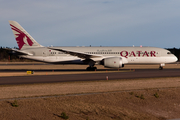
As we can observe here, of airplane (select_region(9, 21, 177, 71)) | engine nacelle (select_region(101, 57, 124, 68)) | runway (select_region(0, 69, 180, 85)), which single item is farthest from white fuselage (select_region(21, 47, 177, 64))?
runway (select_region(0, 69, 180, 85))

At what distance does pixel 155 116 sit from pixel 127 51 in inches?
1158

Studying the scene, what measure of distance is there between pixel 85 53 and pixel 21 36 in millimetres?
12259

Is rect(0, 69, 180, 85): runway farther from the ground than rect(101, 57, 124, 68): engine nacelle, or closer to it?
closer to it

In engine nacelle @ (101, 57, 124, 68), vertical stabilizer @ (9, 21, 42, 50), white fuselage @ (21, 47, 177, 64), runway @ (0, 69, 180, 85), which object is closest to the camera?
runway @ (0, 69, 180, 85)

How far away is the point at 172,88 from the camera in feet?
74.0

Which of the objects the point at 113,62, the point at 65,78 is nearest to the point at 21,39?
the point at 113,62

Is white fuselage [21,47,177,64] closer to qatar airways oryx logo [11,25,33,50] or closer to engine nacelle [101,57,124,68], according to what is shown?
qatar airways oryx logo [11,25,33,50]

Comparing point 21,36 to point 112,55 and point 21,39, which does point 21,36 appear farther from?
point 112,55

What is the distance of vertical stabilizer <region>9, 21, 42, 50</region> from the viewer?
47.2 metres

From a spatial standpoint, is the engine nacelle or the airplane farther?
the airplane

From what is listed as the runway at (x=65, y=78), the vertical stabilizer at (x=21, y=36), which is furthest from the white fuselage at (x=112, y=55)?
the runway at (x=65, y=78)

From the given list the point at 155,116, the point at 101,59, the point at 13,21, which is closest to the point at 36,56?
the point at 13,21

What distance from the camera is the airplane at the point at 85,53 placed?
1820 inches

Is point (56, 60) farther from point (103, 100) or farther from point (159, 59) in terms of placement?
point (103, 100)
